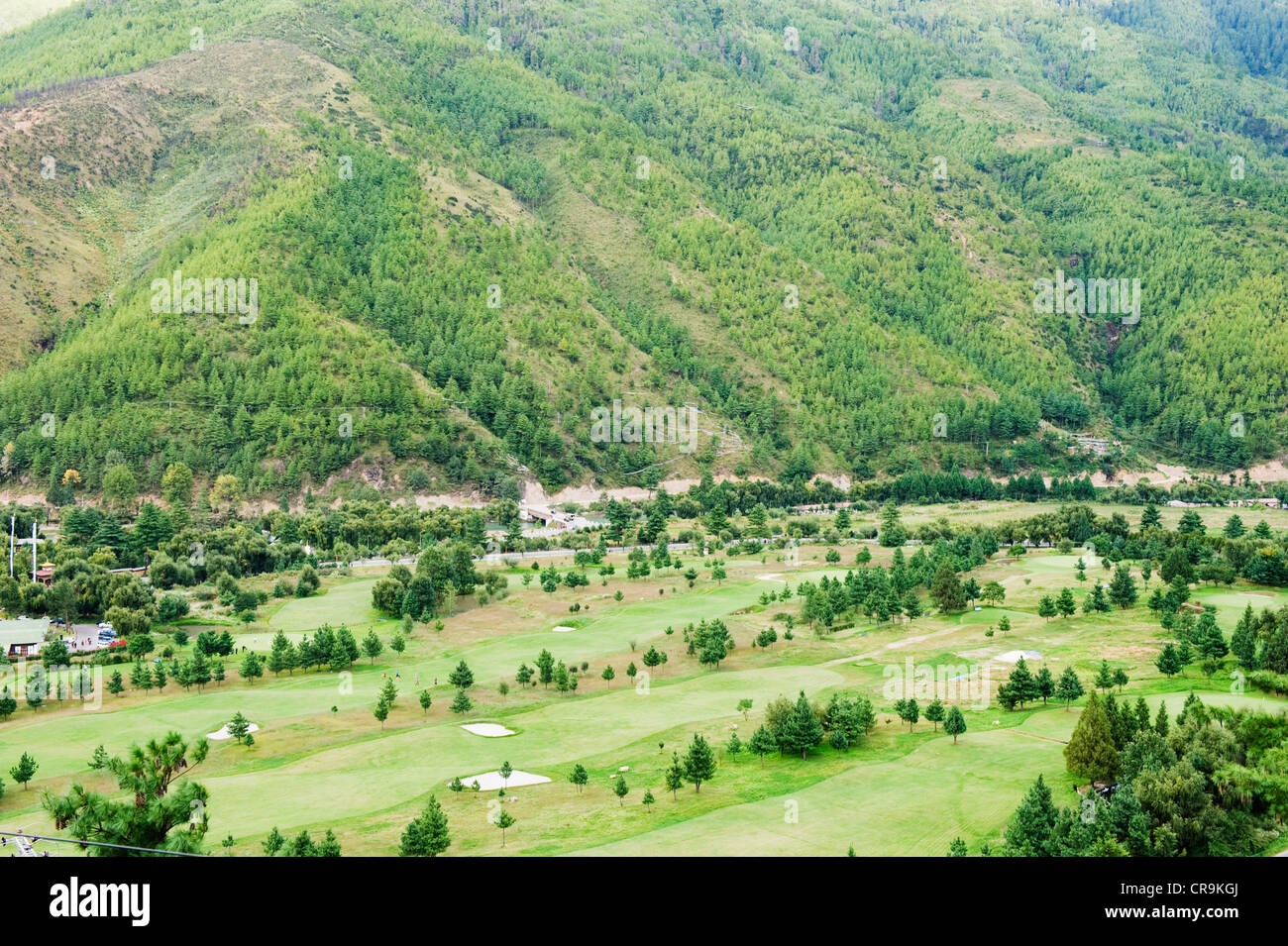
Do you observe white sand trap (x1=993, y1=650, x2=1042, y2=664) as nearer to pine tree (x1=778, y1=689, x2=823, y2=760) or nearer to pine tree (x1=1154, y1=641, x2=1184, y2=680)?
pine tree (x1=1154, y1=641, x2=1184, y2=680)

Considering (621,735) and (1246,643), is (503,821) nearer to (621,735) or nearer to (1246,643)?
(621,735)

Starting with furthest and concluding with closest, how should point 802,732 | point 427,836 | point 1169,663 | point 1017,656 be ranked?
point 1017,656
point 1169,663
point 802,732
point 427,836

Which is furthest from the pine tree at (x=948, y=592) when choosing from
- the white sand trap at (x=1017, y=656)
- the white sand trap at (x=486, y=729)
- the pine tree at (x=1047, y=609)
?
the white sand trap at (x=486, y=729)

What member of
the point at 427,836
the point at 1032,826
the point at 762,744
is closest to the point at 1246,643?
the point at 762,744

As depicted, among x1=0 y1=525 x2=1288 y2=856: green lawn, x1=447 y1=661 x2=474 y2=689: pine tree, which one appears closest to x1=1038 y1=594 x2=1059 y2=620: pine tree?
x1=0 y1=525 x2=1288 y2=856: green lawn

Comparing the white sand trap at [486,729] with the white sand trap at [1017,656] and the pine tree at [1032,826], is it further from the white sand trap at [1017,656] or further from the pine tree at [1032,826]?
the white sand trap at [1017,656]
